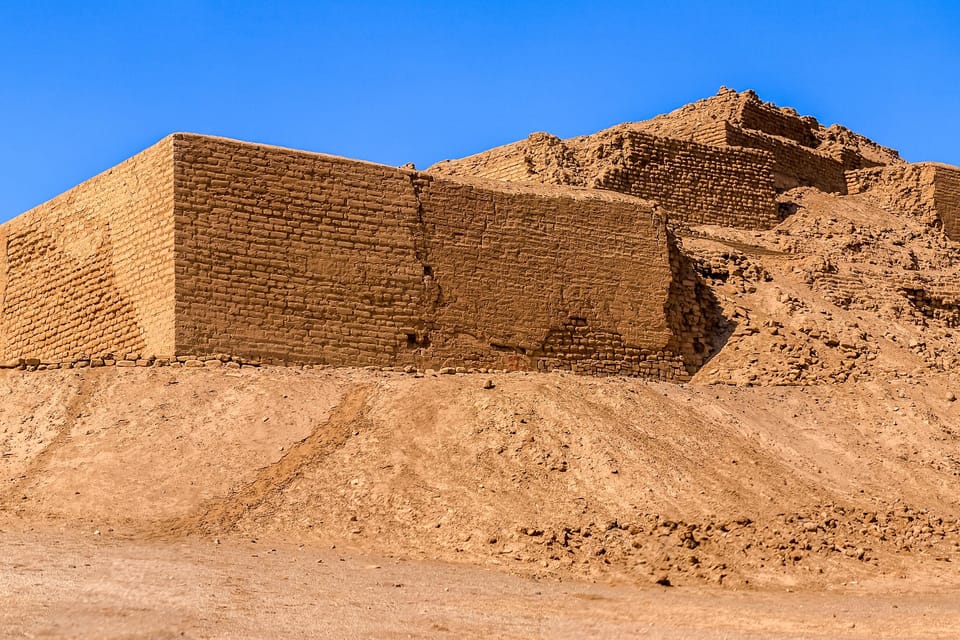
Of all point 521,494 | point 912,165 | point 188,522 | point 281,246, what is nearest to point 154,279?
point 281,246

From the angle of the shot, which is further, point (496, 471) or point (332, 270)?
point (332, 270)

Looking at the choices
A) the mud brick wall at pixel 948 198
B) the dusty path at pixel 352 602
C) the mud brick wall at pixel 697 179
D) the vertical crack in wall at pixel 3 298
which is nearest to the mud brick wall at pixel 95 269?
the vertical crack in wall at pixel 3 298

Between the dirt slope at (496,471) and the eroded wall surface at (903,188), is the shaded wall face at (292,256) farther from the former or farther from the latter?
the eroded wall surface at (903,188)

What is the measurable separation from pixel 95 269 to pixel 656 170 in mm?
10381

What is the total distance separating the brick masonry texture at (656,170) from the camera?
75.9 ft

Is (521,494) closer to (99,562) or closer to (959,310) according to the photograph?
(99,562)

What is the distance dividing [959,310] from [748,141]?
5749mm

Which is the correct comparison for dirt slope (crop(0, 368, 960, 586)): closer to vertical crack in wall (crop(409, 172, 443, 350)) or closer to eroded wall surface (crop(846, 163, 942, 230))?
vertical crack in wall (crop(409, 172, 443, 350))

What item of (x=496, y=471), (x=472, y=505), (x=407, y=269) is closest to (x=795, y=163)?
(x=407, y=269)

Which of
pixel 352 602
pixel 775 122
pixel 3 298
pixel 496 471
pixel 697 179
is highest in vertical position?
pixel 775 122

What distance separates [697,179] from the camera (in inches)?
956

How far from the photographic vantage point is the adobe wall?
52.4 feet

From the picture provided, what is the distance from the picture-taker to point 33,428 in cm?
1380

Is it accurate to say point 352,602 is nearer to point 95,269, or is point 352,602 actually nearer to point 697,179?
point 95,269
